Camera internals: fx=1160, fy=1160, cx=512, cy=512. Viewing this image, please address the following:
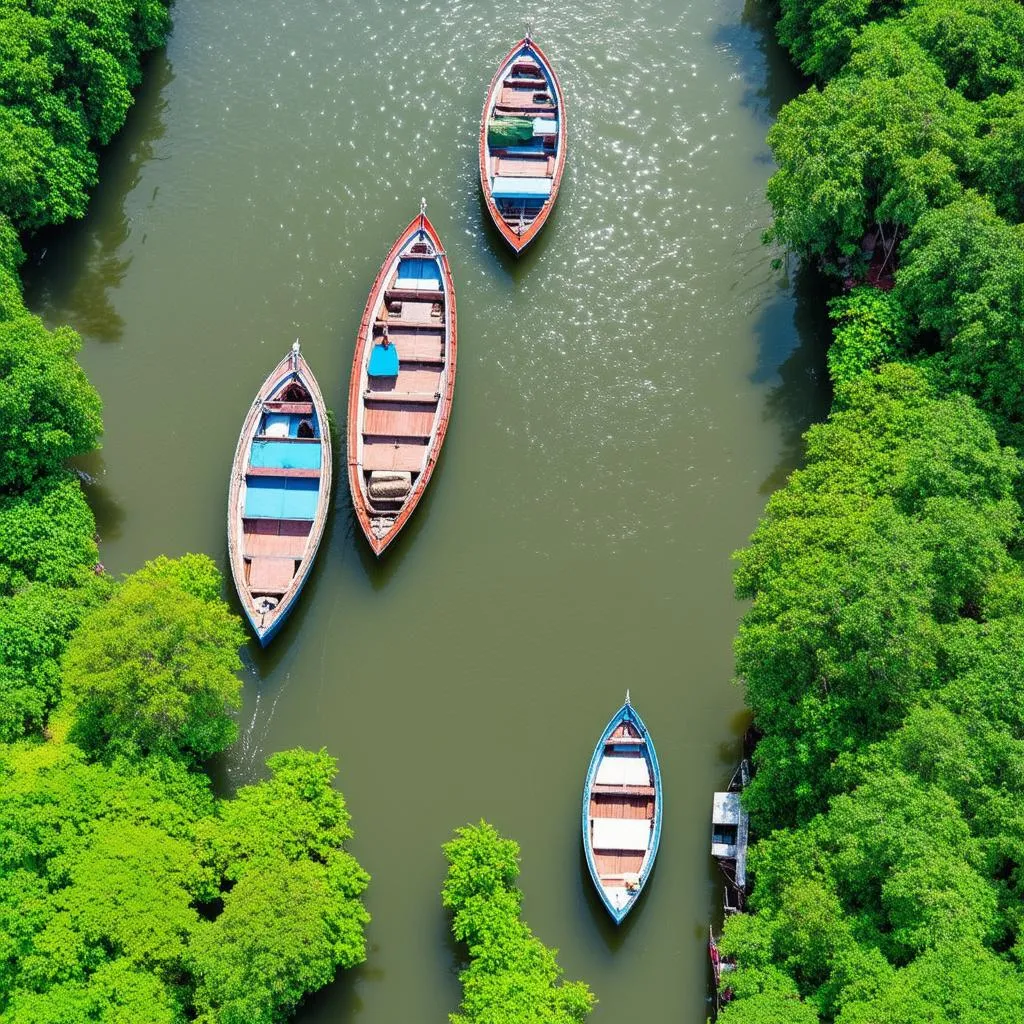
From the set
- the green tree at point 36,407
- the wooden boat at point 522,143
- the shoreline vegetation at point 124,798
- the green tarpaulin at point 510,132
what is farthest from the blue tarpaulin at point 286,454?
the green tarpaulin at point 510,132

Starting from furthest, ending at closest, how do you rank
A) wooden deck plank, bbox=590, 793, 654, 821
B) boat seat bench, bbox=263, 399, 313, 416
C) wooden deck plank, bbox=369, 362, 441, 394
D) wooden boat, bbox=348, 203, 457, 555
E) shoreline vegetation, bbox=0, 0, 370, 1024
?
wooden deck plank, bbox=369, 362, 441, 394 < boat seat bench, bbox=263, 399, 313, 416 < wooden boat, bbox=348, 203, 457, 555 < wooden deck plank, bbox=590, 793, 654, 821 < shoreline vegetation, bbox=0, 0, 370, 1024

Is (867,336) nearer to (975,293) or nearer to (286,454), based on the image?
(975,293)

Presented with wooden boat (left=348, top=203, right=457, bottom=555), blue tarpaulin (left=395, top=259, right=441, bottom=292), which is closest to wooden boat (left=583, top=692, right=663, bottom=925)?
wooden boat (left=348, top=203, right=457, bottom=555)

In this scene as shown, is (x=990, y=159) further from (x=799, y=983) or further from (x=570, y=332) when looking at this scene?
(x=799, y=983)

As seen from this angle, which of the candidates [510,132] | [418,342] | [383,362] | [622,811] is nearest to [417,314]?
[418,342]

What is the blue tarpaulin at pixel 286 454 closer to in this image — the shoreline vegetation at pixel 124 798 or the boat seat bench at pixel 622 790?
the shoreline vegetation at pixel 124 798

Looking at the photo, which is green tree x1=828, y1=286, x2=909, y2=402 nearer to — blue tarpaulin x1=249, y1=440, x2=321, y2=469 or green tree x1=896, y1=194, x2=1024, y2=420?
green tree x1=896, y1=194, x2=1024, y2=420
